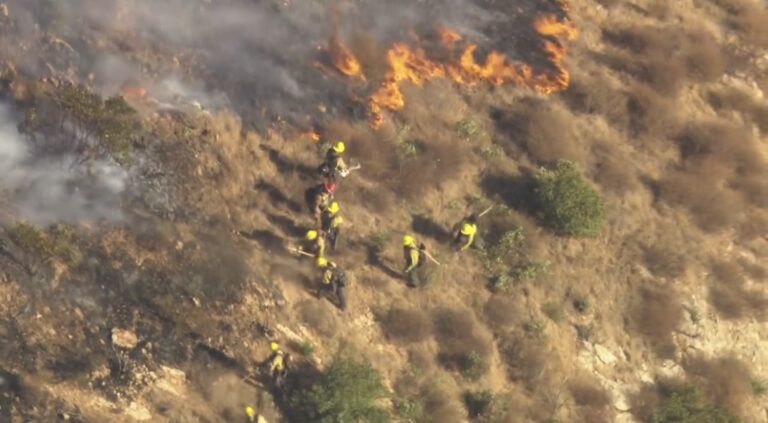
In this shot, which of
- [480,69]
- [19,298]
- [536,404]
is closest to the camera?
[19,298]

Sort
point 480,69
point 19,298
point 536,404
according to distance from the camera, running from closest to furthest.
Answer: point 19,298 < point 536,404 < point 480,69

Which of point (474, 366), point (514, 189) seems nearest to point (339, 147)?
point (514, 189)

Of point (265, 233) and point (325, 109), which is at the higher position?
point (325, 109)

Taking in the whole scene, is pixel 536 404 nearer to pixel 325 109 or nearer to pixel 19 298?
pixel 325 109

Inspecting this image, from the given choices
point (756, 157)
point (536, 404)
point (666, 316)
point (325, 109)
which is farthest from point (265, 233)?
point (756, 157)

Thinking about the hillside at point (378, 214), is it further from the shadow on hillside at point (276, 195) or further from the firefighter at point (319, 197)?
the firefighter at point (319, 197)

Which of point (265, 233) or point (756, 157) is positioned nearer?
point (265, 233)

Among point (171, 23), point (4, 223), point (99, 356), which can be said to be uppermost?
point (171, 23)
